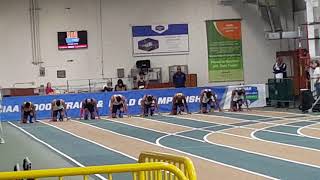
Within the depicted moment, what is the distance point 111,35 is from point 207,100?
27.6ft

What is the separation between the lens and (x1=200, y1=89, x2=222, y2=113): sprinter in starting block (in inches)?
1117

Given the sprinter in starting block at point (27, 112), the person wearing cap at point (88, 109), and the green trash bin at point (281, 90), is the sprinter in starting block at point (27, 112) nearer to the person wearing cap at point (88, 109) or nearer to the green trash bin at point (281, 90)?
the person wearing cap at point (88, 109)

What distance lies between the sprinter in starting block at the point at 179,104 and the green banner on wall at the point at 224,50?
770 centimetres

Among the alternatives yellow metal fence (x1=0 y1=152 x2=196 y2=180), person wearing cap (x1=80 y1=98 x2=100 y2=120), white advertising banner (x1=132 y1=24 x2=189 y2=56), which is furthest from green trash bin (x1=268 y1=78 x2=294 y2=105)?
yellow metal fence (x1=0 y1=152 x2=196 y2=180)

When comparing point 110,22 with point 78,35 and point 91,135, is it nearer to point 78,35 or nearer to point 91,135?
point 78,35

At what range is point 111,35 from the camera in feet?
114

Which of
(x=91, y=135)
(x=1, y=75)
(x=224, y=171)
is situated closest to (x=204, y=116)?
(x=91, y=135)

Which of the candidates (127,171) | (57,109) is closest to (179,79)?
(57,109)

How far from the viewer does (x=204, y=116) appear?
85.0 feet

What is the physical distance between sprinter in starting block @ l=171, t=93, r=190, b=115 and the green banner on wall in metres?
7.70

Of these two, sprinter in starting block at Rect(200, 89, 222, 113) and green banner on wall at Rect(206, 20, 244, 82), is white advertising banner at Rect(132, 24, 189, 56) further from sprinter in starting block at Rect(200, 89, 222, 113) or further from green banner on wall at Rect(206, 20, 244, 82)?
sprinter in starting block at Rect(200, 89, 222, 113)

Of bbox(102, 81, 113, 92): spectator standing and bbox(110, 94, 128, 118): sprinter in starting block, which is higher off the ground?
bbox(102, 81, 113, 92): spectator standing

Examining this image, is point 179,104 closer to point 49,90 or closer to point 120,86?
point 120,86

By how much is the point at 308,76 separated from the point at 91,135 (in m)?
12.5
